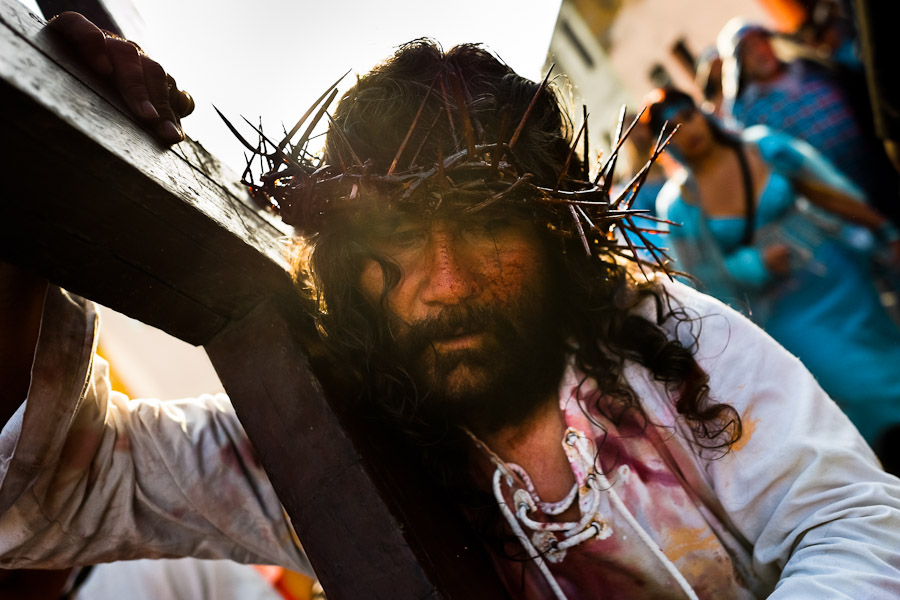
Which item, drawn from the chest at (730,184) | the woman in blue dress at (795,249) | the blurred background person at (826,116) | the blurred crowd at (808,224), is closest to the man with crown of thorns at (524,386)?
the blurred crowd at (808,224)

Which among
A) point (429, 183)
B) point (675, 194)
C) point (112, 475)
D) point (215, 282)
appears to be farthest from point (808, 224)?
point (112, 475)

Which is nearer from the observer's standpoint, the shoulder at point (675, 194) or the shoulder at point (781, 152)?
the shoulder at point (781, 152)

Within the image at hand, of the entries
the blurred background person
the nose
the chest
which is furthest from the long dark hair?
the blurred background person

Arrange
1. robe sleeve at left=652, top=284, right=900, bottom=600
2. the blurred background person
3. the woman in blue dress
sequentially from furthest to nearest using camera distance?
the blurred background person → the woman in blue dress → robe sleeve at left=652, top=284, right=900, bottom=600

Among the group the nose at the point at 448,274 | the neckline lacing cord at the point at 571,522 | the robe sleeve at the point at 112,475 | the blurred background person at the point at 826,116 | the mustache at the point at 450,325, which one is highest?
the blurred background person at the point at 826,116

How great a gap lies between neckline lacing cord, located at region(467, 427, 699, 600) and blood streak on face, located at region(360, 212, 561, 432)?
0.62 ft

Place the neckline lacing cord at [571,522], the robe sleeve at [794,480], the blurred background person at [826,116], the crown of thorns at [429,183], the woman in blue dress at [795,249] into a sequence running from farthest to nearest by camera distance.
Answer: the blurred background person at [826,116] < the woman in blue dress at [795,249] < the neckline lacing cord at [571,522] < the crown of thorns at [429,183] < the robe sleeve at [794,480]

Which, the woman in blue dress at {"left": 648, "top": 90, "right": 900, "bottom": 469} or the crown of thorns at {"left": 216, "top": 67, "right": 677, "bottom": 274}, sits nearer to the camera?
the crown of thorns at {"left": 216, "top": 67, "right": 677, "bottom": 274}

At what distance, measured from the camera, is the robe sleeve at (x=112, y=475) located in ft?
4.64

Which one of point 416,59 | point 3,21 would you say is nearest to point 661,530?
point 416,59

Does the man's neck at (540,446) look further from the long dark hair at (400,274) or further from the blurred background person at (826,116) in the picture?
the blurred background person at (826,116)

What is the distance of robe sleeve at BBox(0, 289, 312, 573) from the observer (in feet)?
4.64

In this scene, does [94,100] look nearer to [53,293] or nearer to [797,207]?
[53,293]

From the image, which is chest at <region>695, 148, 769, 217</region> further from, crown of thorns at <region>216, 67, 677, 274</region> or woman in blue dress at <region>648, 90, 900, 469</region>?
crown of thorns at <region>216, 67, 677, 274</region>
